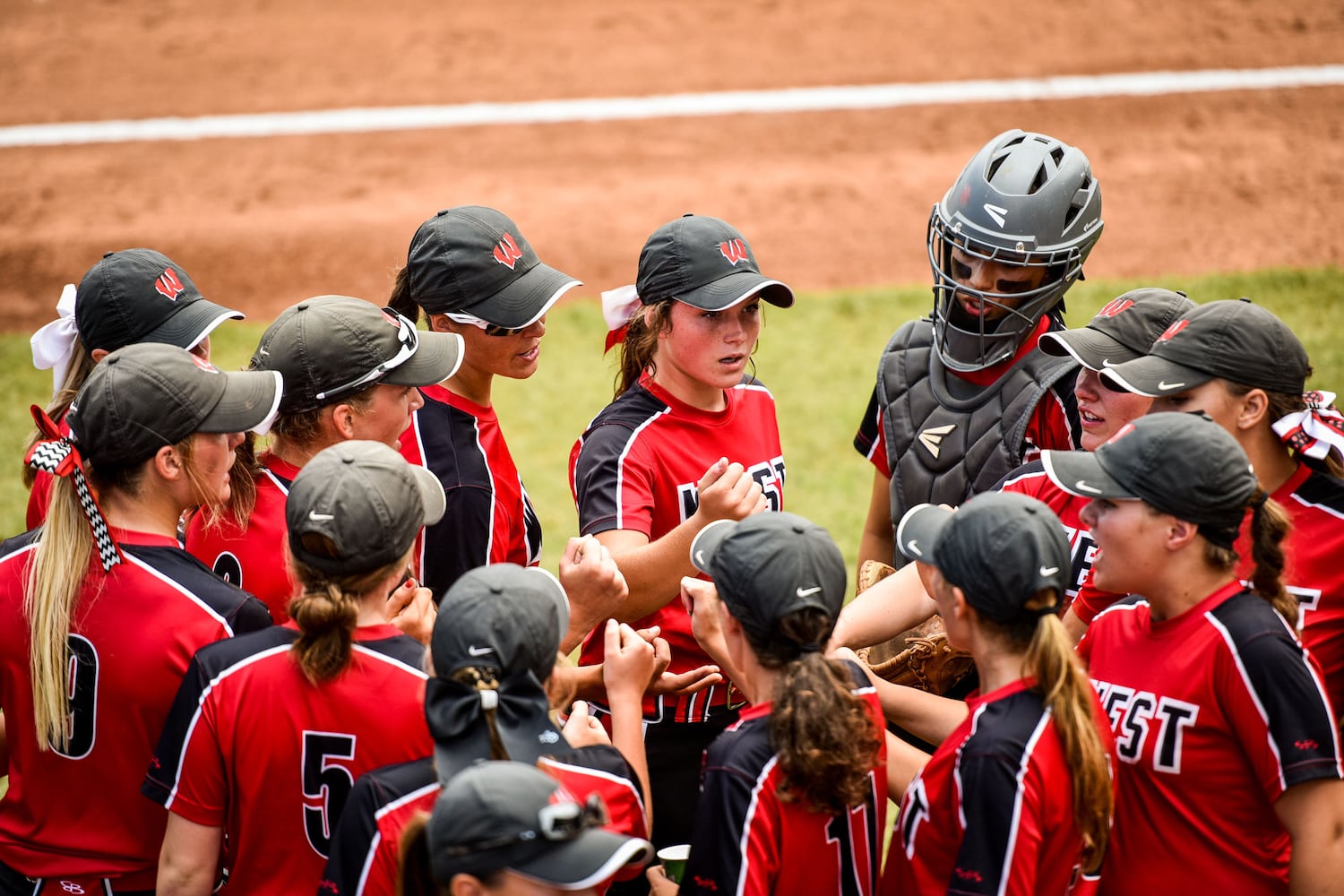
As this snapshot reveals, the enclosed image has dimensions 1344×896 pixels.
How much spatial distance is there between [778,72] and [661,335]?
10.3m

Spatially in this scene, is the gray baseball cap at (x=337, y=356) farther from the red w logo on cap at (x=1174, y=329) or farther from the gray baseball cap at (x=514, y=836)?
the red w logo on cap at (x=1174, y=329)

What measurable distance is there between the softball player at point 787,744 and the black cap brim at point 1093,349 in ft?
4.27

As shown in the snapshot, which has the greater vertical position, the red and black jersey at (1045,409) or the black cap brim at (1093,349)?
the black cap brim at (1093,349)

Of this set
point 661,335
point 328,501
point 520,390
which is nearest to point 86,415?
point 328,501

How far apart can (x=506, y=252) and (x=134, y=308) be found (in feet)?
4.32

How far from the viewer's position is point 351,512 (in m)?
3.00

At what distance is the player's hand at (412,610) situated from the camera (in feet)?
11.2

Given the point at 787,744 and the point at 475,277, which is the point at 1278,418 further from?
the point at 475,277

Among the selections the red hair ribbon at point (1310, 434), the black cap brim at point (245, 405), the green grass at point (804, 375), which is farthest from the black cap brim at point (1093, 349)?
the green grass at point (804, 375)

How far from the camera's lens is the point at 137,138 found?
13.2m

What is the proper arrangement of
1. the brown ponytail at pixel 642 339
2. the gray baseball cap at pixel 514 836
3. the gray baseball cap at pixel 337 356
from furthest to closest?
1. the brown ponytail at pixel 642 339
2. the gray baseball cap at pixel 337 356
3. the gray baseball cap at pixel 514 836

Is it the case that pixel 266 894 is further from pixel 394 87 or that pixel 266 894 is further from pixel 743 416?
pixel 394 87

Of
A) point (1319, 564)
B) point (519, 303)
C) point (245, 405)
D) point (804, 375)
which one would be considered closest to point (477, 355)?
point (519, 303)

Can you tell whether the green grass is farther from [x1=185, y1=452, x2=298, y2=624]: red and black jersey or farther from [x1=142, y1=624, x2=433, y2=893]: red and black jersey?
[x1=142, y1=624, x2=433, y2=893]: red and black jersey
